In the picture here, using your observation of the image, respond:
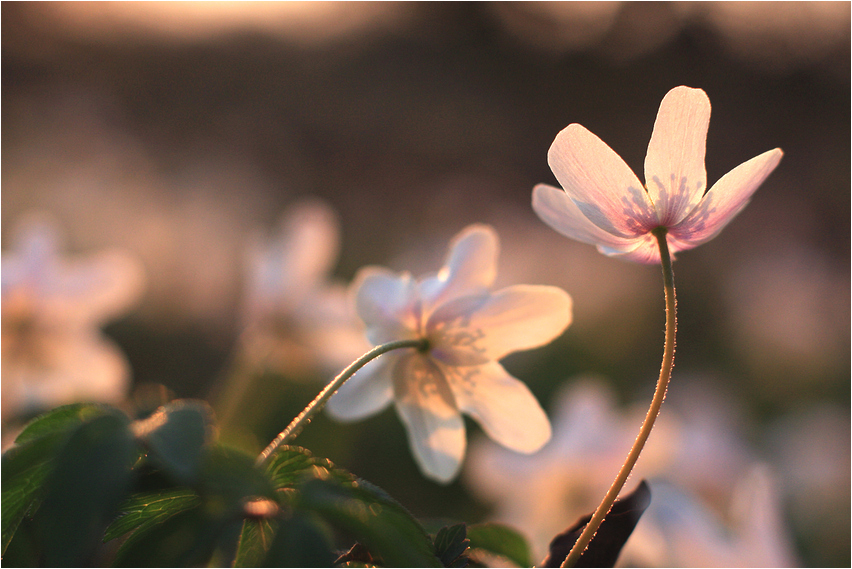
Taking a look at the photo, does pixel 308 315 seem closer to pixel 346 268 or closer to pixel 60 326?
pixel 60 326

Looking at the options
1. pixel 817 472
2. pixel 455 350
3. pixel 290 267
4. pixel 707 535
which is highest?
pixel 455 350

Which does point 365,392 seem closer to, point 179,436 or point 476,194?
point 179,436

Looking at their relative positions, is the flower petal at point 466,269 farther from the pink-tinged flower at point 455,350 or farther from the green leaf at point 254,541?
the green leaf at point 254,541

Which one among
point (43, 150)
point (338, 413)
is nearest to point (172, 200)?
point (43, 150)

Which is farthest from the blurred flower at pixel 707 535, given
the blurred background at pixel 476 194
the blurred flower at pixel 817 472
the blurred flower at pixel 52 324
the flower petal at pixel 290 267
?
the blurred flower at pixel 817 472

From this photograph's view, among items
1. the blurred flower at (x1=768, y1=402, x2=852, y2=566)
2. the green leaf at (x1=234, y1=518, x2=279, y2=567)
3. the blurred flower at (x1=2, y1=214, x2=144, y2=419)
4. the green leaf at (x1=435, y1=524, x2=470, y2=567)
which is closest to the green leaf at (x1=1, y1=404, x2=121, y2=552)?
the green leaf at (x1=234, y1=518, x2=279, y2=567)

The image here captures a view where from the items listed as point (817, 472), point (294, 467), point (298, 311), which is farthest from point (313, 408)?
point (817, 472)

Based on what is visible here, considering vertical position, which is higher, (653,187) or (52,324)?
(653,187)

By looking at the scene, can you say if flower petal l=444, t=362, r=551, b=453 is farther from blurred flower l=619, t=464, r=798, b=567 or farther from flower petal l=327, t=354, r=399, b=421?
blurred flower l=619, t=464, r=798, b=567
